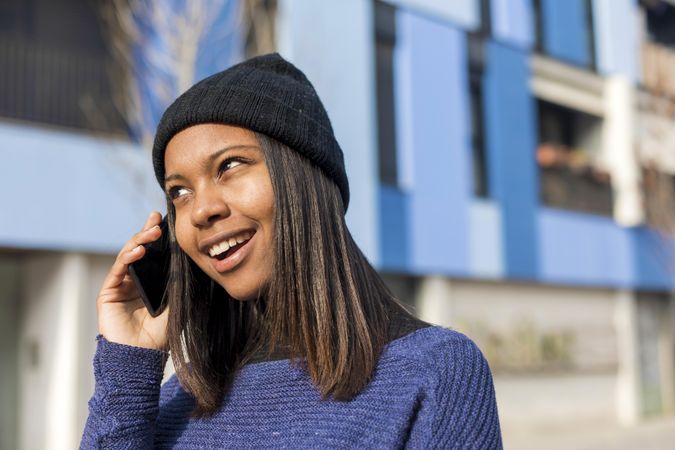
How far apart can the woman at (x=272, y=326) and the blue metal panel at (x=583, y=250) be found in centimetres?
1237

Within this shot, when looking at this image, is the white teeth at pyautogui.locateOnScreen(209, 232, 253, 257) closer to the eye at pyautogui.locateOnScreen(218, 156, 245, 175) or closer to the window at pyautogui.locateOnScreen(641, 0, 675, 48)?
the eye at pyautogui.locateOnScreen(218, 156, 245, 175)

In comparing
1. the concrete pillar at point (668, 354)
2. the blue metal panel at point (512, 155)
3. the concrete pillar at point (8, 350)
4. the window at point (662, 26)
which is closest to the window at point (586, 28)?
the blue metal panel at point (512, 155)

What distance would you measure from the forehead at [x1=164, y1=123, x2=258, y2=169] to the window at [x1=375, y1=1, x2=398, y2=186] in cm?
986

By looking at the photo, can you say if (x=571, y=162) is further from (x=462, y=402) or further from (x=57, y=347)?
(x=462, y=402)

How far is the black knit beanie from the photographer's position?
179 centimetres

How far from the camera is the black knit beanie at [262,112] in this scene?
5.87 ft

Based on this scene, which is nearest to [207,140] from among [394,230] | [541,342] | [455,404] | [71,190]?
[455,404]

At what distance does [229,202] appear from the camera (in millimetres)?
1756

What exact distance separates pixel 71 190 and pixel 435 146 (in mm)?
5591

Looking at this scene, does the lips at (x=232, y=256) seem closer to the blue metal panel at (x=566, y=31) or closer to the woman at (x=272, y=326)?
the woman at (x=272, y=326)

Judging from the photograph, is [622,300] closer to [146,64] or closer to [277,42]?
[277,42]

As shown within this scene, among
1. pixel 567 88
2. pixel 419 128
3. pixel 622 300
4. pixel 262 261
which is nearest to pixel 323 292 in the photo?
pixel 262 261

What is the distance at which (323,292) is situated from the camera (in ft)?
5.65

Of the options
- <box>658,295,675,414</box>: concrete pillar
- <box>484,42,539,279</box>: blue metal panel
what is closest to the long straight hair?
<box>484,42,539,279</box>: blue metal panel
